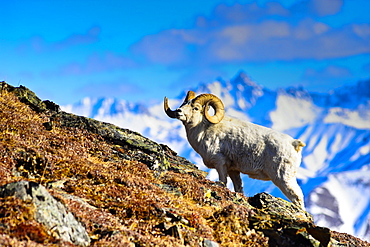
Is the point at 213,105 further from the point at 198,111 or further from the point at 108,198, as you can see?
the point at 108,198

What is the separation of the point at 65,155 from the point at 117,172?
1541 millimetres

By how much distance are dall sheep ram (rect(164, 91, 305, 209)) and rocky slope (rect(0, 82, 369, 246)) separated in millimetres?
3175

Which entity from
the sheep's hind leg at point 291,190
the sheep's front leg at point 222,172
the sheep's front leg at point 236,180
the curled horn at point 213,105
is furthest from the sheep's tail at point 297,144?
the curled horn at point 213,105

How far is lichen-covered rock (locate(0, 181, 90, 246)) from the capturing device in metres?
8.67

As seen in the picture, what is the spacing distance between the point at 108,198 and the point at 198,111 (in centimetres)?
1045

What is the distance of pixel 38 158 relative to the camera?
12547mm

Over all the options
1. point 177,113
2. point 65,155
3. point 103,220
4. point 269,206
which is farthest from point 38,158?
point 177,113

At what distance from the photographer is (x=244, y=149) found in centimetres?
1964

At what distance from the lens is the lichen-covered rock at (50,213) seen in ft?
28.5

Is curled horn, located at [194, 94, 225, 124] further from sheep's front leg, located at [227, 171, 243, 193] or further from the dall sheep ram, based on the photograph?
sheep's front leg, located at [227, 171, 243, 193]

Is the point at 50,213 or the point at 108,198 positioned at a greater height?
the point at 108,198

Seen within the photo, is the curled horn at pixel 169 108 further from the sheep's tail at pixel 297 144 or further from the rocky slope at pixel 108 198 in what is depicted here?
the sheep's tail at pixel 297 144

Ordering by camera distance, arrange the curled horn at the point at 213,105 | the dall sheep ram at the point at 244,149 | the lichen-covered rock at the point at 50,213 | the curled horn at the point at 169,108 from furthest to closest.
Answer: the curled horn at the point at 169,108 → the curled horn at the point at 213,105 → the dall sheep ram at the point at 244,149 → the lichen-covered rock at the point at 50,213

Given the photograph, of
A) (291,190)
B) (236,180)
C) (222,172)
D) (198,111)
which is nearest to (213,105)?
(198,111)
